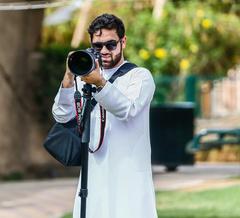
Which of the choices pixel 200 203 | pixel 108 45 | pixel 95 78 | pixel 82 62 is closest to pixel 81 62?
pixel 82 62

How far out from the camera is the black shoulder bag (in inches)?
211

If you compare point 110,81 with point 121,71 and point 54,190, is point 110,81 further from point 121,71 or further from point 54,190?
point 54,190

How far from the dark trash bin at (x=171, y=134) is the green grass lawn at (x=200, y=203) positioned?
4376mm

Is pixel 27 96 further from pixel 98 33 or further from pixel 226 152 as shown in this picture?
pixel 98 33

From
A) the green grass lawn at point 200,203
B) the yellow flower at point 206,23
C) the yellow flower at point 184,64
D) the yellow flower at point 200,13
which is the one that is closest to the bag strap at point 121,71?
the green grass lawn at point 200,203

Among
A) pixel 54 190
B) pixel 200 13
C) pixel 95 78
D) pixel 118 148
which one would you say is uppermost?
pixel 200 13

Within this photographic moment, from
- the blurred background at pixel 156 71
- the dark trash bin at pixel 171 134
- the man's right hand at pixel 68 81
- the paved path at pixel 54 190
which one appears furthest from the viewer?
the dark trash bin at pixel 171 134

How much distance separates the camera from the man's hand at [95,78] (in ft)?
16.4

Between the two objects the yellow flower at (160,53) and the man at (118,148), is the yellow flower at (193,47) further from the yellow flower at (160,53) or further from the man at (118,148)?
the man at (118,148)

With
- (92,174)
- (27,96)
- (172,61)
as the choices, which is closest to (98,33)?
(92,174)

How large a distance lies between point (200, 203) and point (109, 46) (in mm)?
7423

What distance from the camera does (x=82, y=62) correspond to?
5.06 m

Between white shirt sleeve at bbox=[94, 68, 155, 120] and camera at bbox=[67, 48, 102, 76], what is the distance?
0.13m

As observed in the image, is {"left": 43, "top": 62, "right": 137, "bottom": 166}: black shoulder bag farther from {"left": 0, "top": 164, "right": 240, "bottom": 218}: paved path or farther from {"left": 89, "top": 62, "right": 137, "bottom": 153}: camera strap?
{"left": 0, "top": 164, "right": 240, "bottom": 218}: paved path
